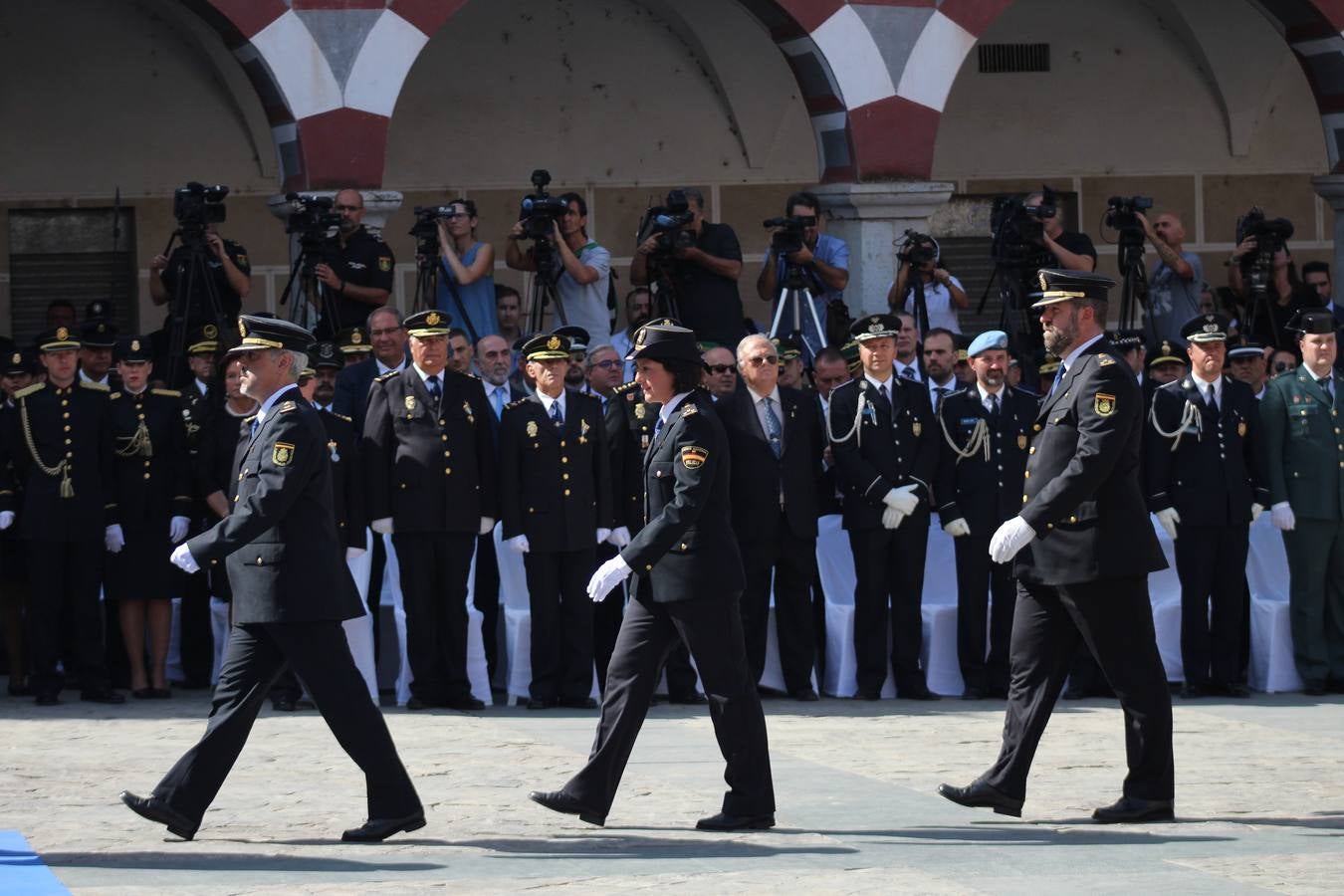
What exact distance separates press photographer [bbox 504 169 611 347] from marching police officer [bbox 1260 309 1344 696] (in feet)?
11.6

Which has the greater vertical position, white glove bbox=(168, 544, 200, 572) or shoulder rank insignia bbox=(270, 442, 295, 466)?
shoulder rank insignia bbox=(270, 442, 295, 466)

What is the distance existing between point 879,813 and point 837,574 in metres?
3.61

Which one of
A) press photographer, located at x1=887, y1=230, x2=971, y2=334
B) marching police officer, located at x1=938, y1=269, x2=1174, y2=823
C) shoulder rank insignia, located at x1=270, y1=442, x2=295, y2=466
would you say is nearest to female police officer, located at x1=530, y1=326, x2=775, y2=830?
marching police officer, located at x1=938, y1=269, x2=1174, y2=823

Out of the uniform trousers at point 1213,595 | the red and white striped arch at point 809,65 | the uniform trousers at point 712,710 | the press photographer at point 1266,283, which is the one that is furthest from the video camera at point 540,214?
the uniform trousers at point 712,710

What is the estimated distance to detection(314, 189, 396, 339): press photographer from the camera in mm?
12477

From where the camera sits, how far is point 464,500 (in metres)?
10.8

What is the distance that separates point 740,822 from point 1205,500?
444 cm

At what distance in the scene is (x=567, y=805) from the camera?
7602mm

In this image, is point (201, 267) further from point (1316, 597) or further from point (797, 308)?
point (1316, 597)

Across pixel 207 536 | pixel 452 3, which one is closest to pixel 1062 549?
pixel 207 536

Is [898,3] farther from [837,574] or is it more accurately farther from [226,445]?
[226,445]

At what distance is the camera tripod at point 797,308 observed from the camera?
1261cm

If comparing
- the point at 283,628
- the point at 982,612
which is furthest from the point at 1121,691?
the point at 982,612

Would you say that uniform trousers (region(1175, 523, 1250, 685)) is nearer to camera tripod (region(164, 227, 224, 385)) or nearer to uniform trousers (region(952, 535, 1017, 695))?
uniform trousers (region(952, 535, 1017, 695))
